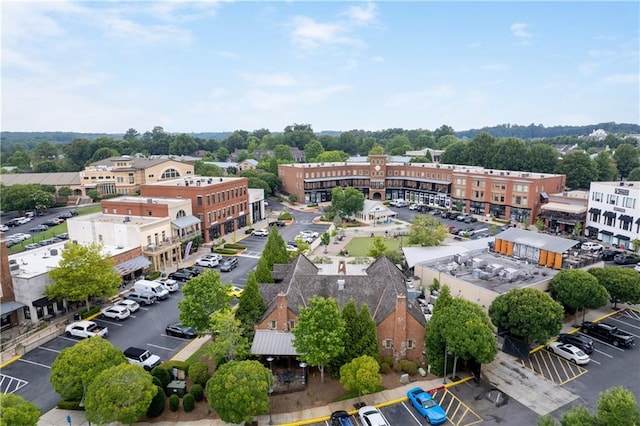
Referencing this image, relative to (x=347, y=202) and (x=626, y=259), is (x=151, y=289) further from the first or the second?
(x=626, y=259)

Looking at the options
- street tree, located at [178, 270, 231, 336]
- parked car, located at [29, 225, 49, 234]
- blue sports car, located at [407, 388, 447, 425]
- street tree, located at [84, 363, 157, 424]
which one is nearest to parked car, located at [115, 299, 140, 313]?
street tree, located at [178, 270, 231, 336]

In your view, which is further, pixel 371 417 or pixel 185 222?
pixel 185 222

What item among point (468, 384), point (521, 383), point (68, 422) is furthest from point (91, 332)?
point (521, 383)

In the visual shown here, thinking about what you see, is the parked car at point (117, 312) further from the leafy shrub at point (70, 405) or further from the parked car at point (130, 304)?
the leafy shrub at point (70, 405)

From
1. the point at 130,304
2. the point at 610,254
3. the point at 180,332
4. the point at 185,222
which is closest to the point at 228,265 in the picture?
the point at 185,222

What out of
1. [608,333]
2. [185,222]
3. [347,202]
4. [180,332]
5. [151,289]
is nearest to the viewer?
[608,333]

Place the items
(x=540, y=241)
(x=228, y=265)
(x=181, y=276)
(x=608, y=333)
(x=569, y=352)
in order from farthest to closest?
(x=228, y=265)
(x=181, y=276)
(x=540, y=241)
(x=608, y=333)
(x=569, y=352)

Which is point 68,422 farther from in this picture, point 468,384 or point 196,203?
point 196,203
